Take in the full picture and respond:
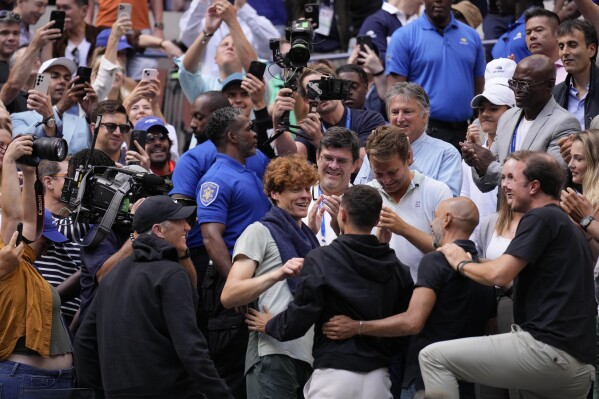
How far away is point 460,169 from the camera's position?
788 centimetres

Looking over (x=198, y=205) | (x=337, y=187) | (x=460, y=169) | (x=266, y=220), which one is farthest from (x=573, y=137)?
(x=198, y=205)

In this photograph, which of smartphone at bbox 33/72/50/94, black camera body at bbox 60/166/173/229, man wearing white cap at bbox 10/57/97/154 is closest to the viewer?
black camera body at bbox 60/166/173/229

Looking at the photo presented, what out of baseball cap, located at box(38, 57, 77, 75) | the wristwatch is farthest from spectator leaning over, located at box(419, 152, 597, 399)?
baseball cap, located at box(38, 57, 77, 75)

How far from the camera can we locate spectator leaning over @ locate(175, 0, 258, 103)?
10151mm

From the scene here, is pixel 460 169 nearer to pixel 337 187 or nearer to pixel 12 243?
pixel 337 187

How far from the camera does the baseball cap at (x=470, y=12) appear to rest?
1223cm

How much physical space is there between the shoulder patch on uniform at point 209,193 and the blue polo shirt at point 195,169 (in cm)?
41

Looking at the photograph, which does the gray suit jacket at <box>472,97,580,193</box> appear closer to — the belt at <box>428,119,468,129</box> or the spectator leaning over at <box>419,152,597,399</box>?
the spectator leaning over at <box>419,152,597,399</box>

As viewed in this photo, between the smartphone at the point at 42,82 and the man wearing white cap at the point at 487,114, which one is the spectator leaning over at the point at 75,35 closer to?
the smartphone at the point at 42,82

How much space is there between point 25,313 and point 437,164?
117 inches

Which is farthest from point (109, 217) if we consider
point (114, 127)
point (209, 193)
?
point (114, 127)

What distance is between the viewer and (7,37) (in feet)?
36.0


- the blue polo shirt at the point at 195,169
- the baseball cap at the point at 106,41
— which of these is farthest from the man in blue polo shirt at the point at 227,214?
the baseball cap at the point at 106,41

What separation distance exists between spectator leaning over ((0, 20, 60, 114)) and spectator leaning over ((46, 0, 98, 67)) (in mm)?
1875
